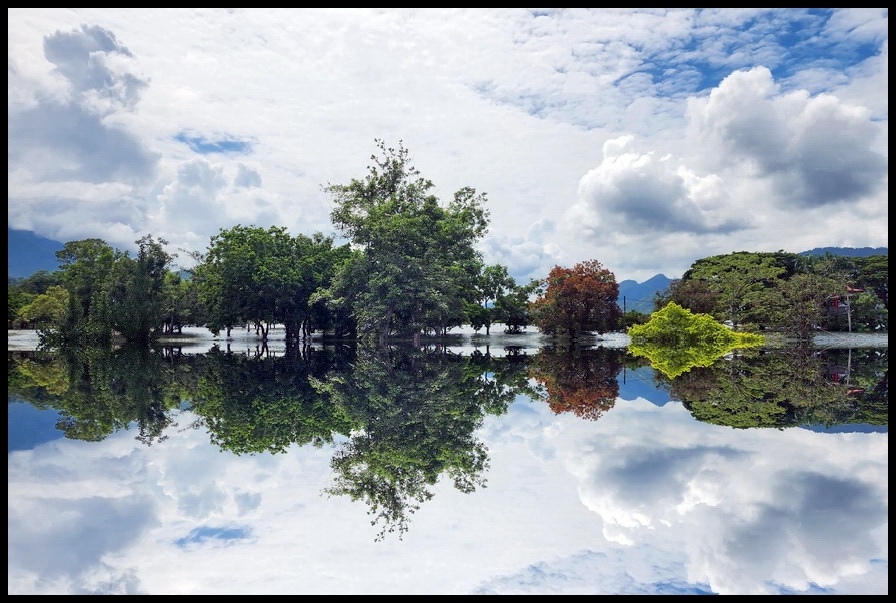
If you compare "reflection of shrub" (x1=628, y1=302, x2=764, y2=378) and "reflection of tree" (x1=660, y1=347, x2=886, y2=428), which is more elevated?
"reflection of shrub" (x1=628, y1=302, x2=764, y2=378)

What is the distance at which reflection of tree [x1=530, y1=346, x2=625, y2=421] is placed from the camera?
1046cm

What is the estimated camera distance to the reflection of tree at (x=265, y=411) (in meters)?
7.93

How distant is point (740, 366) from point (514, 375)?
22.3 ft

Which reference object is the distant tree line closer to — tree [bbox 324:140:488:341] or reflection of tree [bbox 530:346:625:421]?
tree [bbox 324:140:488:341]

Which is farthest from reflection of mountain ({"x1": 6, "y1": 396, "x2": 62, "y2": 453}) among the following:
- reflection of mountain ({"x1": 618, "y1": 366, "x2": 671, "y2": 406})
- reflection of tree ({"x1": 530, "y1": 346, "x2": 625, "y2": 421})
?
reflection of mountain ({"x1": 618, "y1": 366, "x2": 671, "y2": 406})

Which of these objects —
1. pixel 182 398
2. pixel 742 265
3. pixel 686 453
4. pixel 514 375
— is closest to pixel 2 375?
pixel 182 398

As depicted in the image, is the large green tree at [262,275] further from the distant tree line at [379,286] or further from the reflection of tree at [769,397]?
the reflection of tree at [769,397]

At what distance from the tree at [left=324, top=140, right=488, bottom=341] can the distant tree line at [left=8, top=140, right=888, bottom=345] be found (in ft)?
→ 0.25

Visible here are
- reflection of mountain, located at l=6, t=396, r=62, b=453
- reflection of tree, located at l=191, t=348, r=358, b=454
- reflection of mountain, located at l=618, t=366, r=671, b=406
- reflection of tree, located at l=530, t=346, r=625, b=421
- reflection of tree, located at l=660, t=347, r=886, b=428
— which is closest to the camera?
reflection of tree, located at l=191, t=348, r=358, b=454

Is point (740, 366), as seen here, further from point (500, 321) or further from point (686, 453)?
point (500, 321)

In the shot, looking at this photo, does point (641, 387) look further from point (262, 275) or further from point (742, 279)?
point (742, 279)

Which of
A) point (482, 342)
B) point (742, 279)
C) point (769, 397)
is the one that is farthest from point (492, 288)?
point (769, 397)

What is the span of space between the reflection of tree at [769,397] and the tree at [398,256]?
17.3 metres

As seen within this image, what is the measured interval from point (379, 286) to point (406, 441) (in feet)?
80.7
